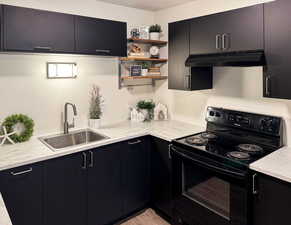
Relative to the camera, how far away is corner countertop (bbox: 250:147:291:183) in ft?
5.15

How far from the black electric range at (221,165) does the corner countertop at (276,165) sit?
0.07m

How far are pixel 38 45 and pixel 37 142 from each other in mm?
870

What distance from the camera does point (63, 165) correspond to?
201 centimetres

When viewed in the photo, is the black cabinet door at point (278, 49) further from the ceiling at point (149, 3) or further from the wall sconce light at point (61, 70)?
the wall sconce light at point (61, 70)

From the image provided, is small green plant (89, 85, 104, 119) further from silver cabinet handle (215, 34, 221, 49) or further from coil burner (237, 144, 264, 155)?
coil burner (237, 144, 264, 155)

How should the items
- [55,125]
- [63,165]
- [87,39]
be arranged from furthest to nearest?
[55,125] < [87,39] < [63,165]

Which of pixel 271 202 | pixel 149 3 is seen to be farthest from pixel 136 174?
pixel 149 3

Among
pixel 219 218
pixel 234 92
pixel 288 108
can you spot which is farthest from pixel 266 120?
pixel 219 218

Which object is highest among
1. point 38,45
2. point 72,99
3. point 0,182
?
point 38,45

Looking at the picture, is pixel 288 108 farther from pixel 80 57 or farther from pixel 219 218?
pixel 80 57

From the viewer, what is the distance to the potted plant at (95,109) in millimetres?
2727

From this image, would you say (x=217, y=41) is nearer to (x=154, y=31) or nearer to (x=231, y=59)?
(x=231, y=59)

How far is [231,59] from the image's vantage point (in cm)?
198

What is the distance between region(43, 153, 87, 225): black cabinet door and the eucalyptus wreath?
0.52 metres
